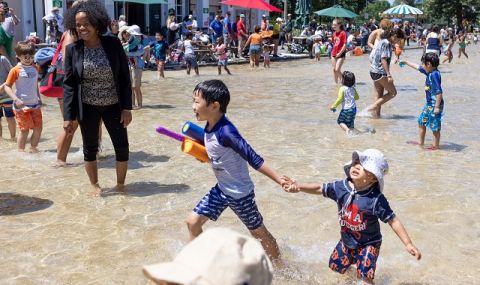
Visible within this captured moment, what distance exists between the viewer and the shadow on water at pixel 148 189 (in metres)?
5.99

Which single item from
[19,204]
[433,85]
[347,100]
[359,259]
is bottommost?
[19,204]

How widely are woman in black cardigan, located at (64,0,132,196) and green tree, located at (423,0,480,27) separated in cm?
6924

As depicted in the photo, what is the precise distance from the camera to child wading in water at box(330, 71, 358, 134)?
8.84 meters

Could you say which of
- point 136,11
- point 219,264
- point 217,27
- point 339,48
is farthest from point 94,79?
point 136,11

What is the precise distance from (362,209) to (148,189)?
10.5ft

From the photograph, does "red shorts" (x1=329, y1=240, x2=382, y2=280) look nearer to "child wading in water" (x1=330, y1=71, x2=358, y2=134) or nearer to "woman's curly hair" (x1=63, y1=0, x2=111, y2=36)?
"woman's curly hair" (x1=63, y1=0, x2=111, y2=36)

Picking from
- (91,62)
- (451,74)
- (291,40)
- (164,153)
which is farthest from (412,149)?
(291,40)

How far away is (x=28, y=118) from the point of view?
24.3 ft

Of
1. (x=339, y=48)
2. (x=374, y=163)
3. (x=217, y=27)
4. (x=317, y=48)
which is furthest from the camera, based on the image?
(x=317, y=48)

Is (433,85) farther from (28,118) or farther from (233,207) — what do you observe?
(28,118)

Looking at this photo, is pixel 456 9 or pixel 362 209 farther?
pixel 456 9

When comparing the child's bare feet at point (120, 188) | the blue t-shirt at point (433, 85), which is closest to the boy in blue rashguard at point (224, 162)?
the child's bare feet at point (120, 188)

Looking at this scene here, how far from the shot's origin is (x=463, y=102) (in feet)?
42.1

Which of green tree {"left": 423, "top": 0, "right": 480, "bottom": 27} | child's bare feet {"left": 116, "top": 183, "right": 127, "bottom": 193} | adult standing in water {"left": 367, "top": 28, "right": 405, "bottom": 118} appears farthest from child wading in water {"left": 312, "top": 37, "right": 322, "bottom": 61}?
green tree {"left": 423, "top": 0, "right": 480, "bottom": 27}
